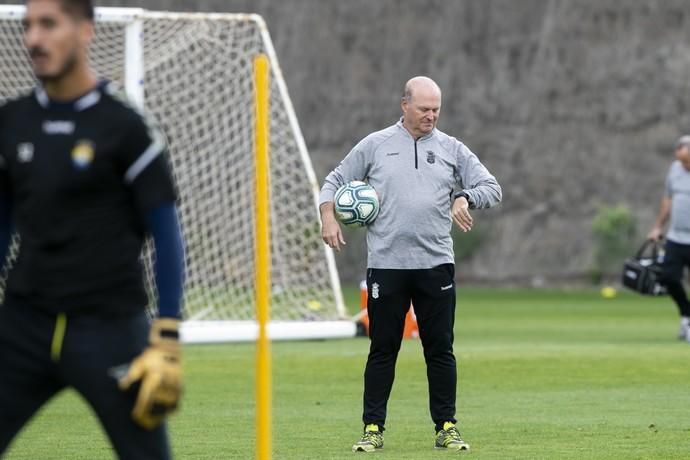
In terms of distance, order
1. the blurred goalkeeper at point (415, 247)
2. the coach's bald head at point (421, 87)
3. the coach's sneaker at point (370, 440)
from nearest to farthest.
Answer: the coach's sneaker at point (370, 440), the coach's bald head at point (421, 87), the blurred goalkeeper at point (415, 247)

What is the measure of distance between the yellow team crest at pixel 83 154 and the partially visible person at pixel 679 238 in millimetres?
12957

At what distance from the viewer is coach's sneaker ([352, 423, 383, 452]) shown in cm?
854

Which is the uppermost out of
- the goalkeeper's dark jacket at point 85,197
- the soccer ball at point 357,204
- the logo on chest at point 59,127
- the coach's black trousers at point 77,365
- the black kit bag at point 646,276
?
the logo on chest at point 59,127

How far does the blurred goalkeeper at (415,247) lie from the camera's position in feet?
28.8

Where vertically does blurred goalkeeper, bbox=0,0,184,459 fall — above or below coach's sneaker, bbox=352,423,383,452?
above

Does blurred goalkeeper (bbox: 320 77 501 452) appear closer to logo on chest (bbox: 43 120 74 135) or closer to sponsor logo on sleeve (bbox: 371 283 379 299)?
sponsor logo on sleeve (bbox: 371 283 379 299)

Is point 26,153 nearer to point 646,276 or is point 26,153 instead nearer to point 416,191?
point 416,191

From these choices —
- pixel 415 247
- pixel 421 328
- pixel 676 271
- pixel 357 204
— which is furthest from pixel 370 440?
pixel 676 271

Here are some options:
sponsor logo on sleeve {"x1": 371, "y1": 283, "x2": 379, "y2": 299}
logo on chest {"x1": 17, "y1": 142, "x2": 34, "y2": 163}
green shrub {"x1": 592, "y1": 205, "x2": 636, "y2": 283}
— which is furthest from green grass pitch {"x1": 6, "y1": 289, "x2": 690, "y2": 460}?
green shrub {"x1": 592, "y1": 205, "x2": 636, "y2": 283}

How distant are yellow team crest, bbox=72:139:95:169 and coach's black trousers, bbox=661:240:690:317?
13130 mm

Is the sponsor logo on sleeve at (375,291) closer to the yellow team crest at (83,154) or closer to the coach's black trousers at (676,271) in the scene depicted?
the yellow team crest at (83,154)

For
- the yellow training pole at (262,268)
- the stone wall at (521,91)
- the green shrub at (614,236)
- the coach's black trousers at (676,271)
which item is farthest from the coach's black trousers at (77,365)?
the stone wall at (521,91)

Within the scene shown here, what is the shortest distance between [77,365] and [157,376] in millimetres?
314

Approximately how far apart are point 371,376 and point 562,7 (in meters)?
23.4
